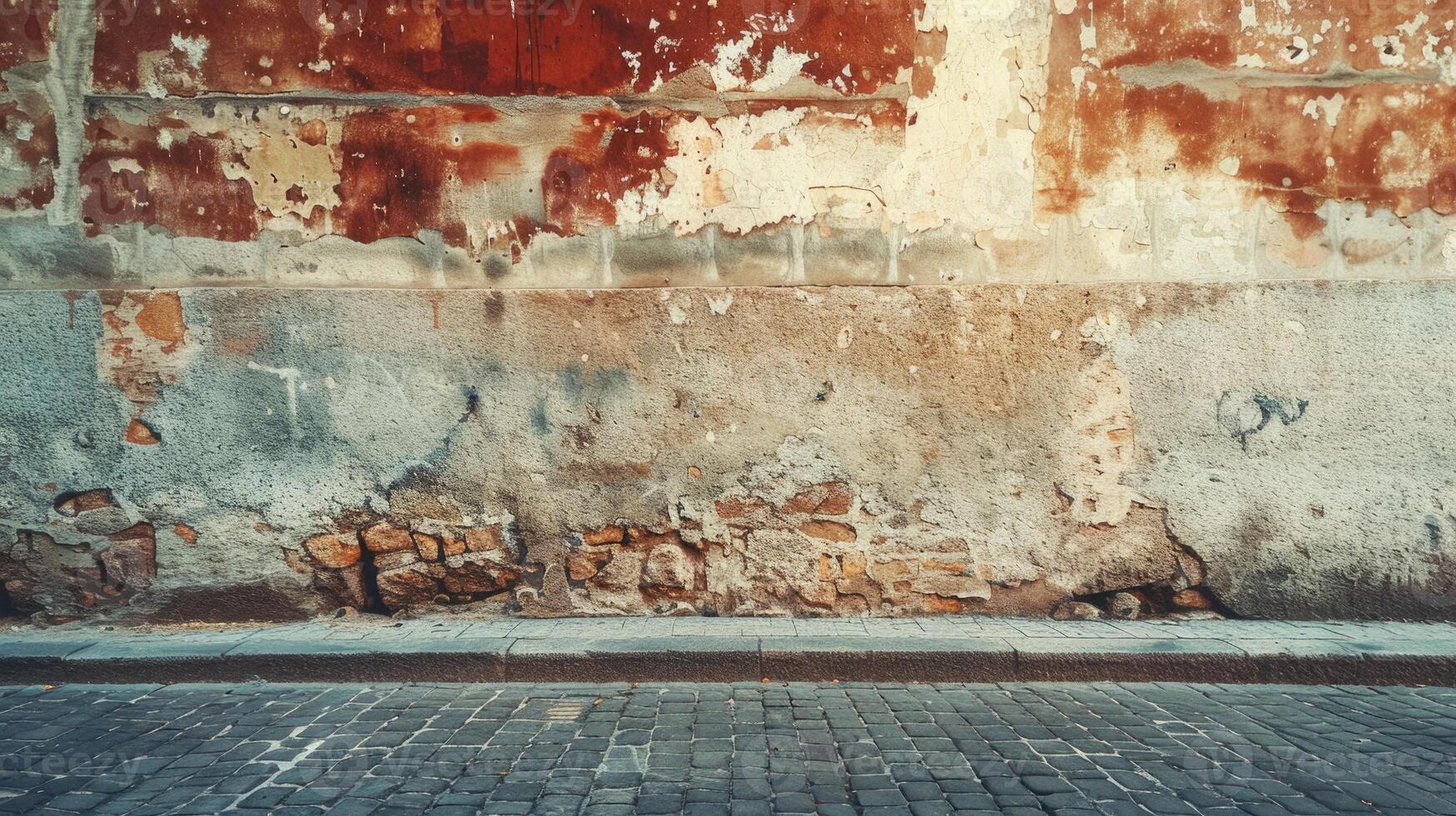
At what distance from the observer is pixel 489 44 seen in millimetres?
4531

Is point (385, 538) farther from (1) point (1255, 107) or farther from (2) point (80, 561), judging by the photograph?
(1) point (1255, 107)

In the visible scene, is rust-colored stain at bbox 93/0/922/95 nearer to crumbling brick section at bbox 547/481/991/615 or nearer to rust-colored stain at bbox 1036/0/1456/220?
rust-colored stain at bbox 1036/0/1456/220

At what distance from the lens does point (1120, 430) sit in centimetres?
461

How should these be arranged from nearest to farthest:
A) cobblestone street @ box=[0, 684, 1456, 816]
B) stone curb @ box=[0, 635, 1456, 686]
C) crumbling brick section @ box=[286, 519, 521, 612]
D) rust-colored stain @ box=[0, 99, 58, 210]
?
cobblestone street @ box=[0, 684, 1456, 816] → stone curb @ box=[0, 635, 1456, 686] → rust-colored stain @ box=[0, 99, 58, 210] → crumbling brick section @ box=[286, 519, 521, 612]

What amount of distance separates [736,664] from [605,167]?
2549mm

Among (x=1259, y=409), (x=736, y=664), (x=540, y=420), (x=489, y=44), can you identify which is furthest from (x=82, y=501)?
(x=1259, y=409)

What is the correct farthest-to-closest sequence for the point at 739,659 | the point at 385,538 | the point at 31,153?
1. the point at 385,538
2. the point at 31,153
3. the point at 739,659

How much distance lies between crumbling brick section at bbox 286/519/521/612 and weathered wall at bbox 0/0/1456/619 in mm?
18

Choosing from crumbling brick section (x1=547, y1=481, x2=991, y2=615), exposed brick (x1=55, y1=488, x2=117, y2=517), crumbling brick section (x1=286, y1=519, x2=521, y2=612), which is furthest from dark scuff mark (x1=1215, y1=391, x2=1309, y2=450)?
exposed brick (x1=55, y1=488, x2=117, y2=517)

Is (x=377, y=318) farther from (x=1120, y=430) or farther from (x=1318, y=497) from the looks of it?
(x=1318, y=497)

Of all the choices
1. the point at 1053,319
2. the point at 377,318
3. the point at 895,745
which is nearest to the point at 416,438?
the point at 377,318

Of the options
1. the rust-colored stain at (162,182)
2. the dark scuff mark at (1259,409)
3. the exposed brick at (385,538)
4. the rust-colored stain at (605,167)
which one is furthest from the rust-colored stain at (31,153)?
the dark scuff mark at (1259,409)

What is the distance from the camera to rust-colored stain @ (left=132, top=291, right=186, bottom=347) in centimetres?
448

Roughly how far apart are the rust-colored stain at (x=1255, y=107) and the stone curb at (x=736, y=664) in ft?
7.20
